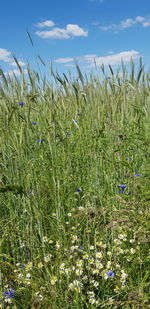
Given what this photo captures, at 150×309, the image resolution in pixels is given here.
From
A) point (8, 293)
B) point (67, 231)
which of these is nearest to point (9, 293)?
point (8, 293)

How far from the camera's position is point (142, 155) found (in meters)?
2.05

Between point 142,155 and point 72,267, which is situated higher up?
point 142,155

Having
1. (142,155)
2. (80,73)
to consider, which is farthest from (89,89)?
(142,155)

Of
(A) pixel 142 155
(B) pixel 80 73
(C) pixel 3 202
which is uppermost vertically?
(B) pixel 80 73

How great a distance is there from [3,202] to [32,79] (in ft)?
2.81

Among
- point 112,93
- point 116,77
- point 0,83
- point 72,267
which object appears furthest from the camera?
point 116,77

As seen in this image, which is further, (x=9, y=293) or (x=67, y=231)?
(x=67, y=231)

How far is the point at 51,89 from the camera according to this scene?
5.26 feet

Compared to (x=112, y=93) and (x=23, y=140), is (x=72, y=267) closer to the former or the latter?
(x=23, y=140)

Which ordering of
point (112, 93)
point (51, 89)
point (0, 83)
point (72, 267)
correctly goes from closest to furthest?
point (72, 267) < point (51, 89) < point (0, 83) < point (112, 93)

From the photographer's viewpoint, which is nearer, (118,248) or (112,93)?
(118,248)

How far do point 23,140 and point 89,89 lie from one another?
1.04 m

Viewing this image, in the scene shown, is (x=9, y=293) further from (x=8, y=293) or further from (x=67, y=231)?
(x=67, y=231)

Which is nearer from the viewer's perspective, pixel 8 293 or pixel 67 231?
pixel 8 293
